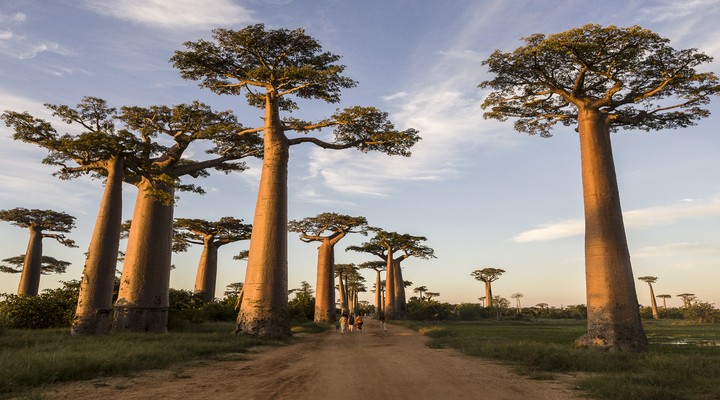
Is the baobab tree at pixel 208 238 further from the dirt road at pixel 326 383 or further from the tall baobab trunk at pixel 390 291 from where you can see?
the dirt road at pixel 326 383

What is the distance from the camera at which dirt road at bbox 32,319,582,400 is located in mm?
6055

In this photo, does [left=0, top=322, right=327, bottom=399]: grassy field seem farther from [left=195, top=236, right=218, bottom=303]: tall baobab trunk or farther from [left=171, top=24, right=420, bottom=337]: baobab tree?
[left=195, top=236, right=218, bottom=303]: tall baobab trunk

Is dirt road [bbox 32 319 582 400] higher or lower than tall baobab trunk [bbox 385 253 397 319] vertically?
lower

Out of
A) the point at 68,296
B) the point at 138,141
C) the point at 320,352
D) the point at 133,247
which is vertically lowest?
the point at 320,352

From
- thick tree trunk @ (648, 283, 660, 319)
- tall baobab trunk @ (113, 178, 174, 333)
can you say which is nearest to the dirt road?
tall baobab trunk @ (113, 178, 174, 333)

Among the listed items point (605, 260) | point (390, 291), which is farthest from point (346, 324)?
point (390, 291)

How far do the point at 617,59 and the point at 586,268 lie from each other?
7219 mm

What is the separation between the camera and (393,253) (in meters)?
45.1

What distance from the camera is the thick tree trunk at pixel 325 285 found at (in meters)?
35.8

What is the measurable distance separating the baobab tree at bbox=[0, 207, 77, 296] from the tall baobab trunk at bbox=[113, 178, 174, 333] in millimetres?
21228

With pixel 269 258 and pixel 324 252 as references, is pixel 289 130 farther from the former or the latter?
pixel 324 252

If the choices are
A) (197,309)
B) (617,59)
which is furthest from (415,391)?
(197,309)

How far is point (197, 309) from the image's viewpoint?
72.9ft

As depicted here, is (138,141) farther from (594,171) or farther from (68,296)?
(594,171)
